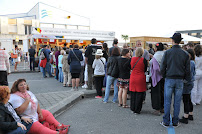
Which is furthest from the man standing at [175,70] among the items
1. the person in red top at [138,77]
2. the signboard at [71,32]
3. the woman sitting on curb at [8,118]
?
the signboard at [71,32]

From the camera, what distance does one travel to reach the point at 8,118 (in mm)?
3021

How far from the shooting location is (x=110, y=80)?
238 inches

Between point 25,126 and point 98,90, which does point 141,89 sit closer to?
point 98,90

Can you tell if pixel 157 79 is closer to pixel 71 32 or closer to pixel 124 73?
pixel 124 73

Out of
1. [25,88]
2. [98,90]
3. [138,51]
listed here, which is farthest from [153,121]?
[25,88]

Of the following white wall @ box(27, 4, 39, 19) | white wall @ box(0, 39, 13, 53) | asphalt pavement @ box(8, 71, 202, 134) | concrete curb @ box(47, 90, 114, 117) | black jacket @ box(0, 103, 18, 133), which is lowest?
asphalt pavement @ box(8, 71, 202, 134)

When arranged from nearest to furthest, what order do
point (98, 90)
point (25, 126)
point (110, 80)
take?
point (25, 126), point (110, 80), point (98, 90)

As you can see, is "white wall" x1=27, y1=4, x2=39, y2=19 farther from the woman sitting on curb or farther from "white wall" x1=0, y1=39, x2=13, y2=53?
the woman sitting on curb

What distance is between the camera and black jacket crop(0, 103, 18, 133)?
290cm

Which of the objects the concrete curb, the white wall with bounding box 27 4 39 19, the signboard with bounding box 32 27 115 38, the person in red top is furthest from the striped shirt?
the white wall with bounding box 27 4 39 19

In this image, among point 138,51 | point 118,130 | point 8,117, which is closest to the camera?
point 8,117

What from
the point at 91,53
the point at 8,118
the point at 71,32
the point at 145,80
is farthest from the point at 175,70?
the point at 71,32

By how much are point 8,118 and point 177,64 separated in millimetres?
3474

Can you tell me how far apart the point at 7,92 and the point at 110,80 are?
356 centimetres
